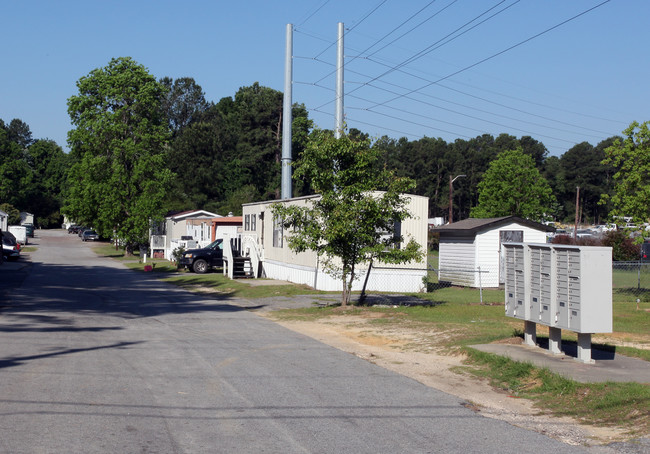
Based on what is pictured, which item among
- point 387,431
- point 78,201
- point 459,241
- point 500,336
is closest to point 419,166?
point 78,201

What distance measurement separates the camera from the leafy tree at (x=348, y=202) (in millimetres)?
17594

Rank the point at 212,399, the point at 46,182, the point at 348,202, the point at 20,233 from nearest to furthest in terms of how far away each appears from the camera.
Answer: the point at 212,399, the point at 348,202, the point at 20,233, the point at 46,182

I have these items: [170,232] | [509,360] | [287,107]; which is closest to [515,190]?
[170,232]

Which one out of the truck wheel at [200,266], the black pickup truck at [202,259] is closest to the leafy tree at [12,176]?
the black pickup truck at [202,259]

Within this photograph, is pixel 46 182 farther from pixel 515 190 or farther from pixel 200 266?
pixel 200 266

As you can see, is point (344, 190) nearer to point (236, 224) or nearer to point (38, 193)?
point (236, 224)

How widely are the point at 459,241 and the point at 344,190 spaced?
14403mm

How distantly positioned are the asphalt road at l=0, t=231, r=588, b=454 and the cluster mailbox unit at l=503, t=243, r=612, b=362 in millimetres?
2599

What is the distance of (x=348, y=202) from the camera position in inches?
699

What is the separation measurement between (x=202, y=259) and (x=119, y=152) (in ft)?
67.0

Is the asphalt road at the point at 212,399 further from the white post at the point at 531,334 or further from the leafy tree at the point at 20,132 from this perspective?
the leafy tree at the point at 20,132

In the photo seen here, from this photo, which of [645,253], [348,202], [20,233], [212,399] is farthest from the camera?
[20,233]

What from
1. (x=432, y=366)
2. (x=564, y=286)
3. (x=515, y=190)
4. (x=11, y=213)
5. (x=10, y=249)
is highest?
(x=515, y=190)

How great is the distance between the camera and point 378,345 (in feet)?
43.2
